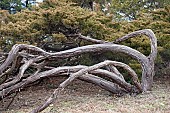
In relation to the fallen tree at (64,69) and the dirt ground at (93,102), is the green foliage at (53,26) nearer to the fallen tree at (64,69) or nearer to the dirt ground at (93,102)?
the fallen tree at (64,69)

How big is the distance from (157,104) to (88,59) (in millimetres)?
3083

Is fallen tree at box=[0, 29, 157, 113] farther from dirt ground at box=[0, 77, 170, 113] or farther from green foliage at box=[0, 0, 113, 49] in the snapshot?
green foliage at box=[0, 0, 113, 49]

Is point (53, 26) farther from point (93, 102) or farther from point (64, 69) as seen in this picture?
point (93, 102)

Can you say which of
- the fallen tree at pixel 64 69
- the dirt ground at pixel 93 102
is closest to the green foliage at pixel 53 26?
the fallen tree at pixel 64 69

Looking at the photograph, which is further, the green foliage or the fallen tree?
the green foliage

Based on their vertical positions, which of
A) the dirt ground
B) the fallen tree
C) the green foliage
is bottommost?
the dirt ground

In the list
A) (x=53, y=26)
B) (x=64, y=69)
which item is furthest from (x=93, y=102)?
(x=53, y=26)

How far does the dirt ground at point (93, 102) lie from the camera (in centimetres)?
513

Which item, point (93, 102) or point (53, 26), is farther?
point (53, 26)

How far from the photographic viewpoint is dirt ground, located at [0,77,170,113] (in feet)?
16.8

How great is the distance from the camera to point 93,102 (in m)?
5.75

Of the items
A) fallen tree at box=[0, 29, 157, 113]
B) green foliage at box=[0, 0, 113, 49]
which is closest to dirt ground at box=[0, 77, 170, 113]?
fallen tree at box=[0, 29, 157, 113]

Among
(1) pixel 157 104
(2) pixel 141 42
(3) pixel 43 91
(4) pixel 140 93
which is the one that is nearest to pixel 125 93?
(4) pixel 140 93

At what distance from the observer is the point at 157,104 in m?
5.39
